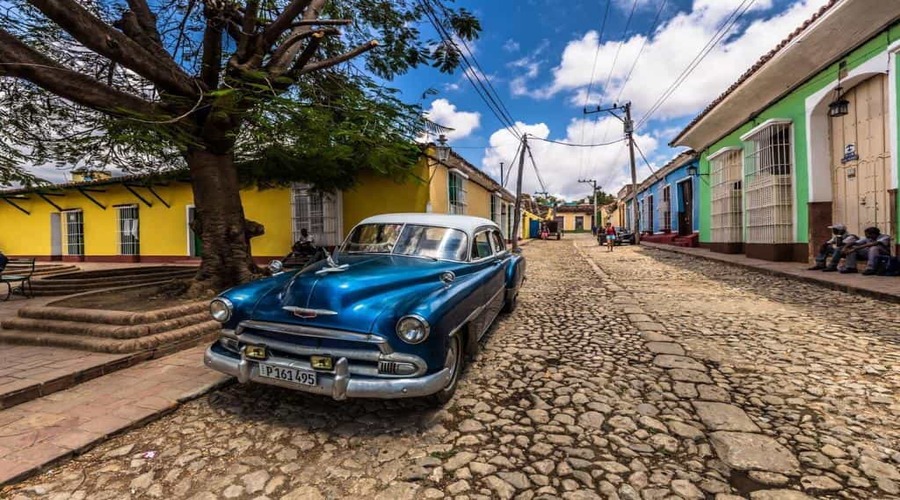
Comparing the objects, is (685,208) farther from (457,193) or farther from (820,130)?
(457,193)

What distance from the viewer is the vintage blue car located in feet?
7.61

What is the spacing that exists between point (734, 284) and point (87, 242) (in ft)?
67.8

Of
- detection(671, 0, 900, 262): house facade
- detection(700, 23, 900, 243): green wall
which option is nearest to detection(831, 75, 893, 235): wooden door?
detection(671, 0, 900, 262): house facade

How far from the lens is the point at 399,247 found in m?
3.68

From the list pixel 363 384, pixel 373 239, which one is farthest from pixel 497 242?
pixel 363 384

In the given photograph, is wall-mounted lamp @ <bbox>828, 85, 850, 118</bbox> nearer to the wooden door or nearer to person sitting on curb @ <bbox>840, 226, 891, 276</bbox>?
the wooden door

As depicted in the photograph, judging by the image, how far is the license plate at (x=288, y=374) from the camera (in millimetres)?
2369

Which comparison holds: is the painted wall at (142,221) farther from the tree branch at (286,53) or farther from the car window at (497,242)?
the car window at (497,242)

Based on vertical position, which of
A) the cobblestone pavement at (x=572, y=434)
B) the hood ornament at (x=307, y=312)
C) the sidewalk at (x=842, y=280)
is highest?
the hood ornament at (x=307, y=312)

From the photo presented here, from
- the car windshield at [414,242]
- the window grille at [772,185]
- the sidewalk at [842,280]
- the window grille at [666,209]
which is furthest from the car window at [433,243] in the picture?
the window grille at [666,209]

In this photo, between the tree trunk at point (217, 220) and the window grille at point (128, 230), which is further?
the window grille at point (128, 230)

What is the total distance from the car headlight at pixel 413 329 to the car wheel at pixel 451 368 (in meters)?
0.33

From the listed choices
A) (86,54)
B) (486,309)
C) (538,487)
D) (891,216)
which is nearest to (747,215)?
(891,216)

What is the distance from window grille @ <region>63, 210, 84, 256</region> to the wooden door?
76.2 ft
